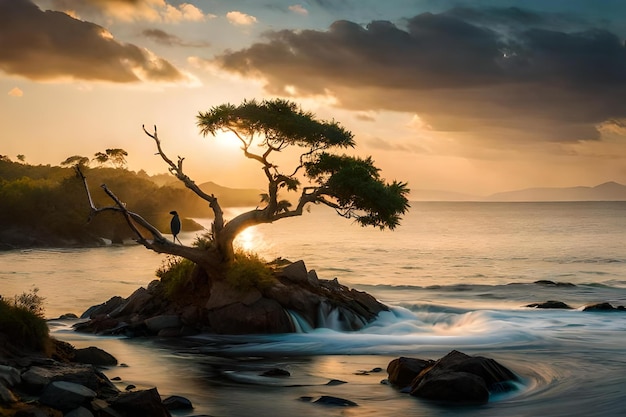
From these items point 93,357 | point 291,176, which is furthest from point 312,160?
point 93,357

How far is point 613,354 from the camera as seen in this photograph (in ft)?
80.3

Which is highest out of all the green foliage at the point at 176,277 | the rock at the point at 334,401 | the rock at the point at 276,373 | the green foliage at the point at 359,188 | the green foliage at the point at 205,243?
the green foliage at the point at 359,188

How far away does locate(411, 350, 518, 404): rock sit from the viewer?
1695 centimetres

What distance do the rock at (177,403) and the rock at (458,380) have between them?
510 centimetres

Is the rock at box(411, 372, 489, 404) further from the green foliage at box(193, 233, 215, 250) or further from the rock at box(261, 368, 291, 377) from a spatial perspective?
the green foliage at box(193, 233, 215, 250)

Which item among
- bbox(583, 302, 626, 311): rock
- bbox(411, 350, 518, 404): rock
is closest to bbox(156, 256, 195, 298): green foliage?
bbox(411, 350, 518, 404): rock

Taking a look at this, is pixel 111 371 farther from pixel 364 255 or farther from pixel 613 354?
pixel 364 255

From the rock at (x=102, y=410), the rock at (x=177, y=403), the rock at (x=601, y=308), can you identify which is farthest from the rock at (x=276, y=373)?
the rock at (x=601, y=308)

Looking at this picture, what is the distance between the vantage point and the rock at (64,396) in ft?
43.2

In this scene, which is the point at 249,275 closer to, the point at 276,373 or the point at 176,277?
the point at 176,277

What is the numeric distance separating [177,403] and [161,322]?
12366 millimetres

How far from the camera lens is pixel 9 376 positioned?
14.5m

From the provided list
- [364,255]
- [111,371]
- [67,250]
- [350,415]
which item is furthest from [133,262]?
[350,415]

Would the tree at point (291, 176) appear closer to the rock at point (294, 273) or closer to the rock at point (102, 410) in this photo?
the rock at point (294, 273)
